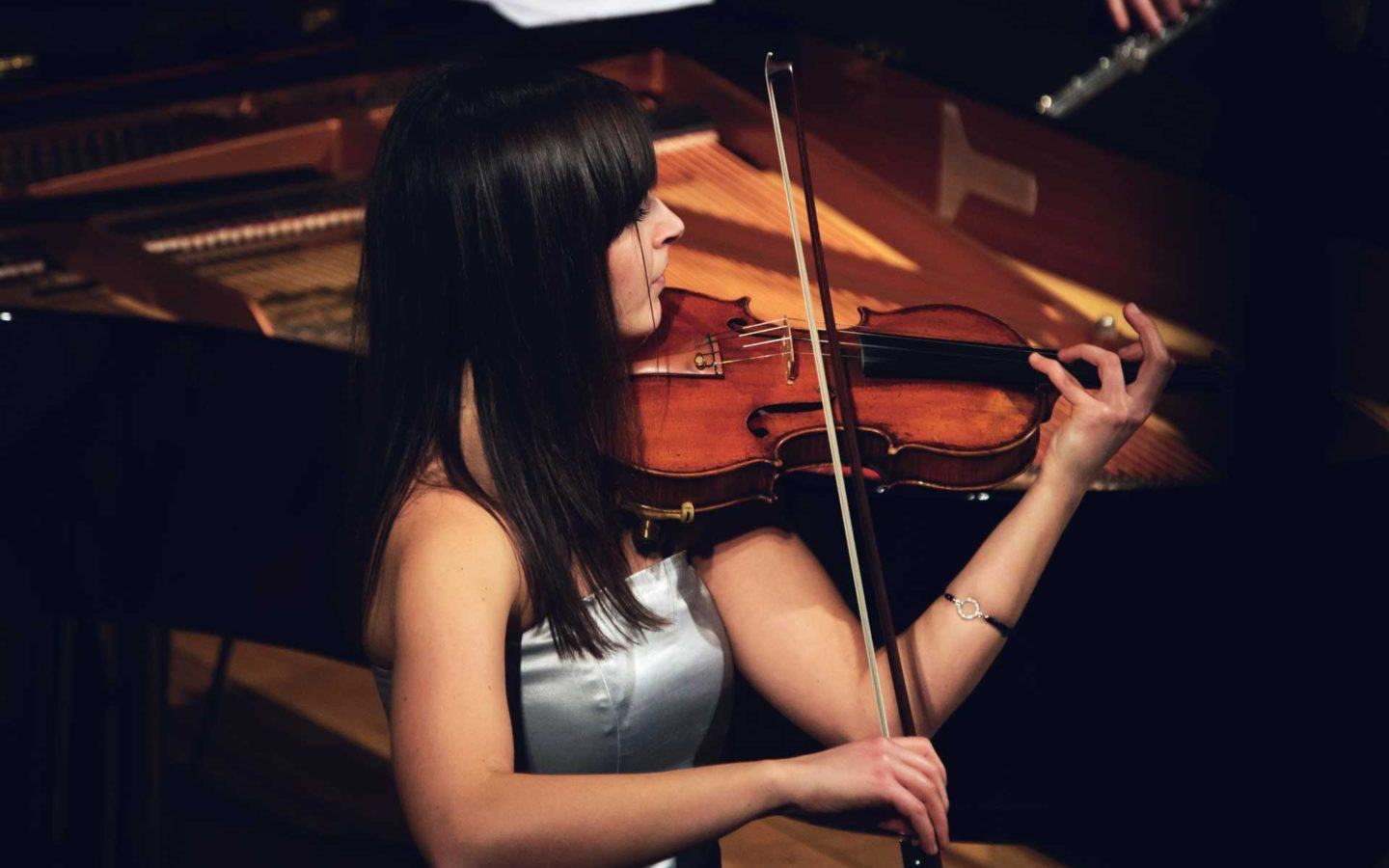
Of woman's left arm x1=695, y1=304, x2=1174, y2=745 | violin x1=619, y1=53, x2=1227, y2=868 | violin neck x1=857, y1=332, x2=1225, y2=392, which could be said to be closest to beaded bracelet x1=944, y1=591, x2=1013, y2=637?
woman's left arm x1=695, y1=304, x2=1174, y2=745

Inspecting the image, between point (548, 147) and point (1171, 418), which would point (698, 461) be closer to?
point (548, 147)

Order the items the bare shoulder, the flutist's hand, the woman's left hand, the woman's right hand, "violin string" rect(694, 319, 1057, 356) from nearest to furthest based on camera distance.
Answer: the woman's right hand
the bare shoulder
the woman's left hand
"violin string" rect(694, 319, 1057, 356)
the flutist's hand

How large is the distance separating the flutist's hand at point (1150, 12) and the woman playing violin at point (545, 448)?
85cm

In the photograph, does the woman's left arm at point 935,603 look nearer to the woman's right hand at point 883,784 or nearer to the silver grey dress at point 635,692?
the silver grey dress at point 635,692

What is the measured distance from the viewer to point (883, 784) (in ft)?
3.50

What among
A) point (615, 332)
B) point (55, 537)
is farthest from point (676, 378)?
point (55, 537)

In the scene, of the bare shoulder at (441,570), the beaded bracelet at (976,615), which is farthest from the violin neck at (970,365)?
the bare shoulder at (441,570)

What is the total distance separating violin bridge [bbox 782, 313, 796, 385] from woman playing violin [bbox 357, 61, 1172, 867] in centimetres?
17

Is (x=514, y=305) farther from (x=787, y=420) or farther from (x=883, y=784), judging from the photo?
(x=883, y=784)

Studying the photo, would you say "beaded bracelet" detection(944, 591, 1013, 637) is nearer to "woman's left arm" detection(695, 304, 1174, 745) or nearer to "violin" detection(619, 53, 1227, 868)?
"woman's left arm" detection(695, 304, 1174, 745)

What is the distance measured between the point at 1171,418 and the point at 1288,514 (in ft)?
1.50

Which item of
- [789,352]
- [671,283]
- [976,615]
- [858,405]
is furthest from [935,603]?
[671,283]

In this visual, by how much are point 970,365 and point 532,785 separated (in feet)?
2.06

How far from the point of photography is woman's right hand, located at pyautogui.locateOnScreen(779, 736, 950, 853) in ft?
3.50
